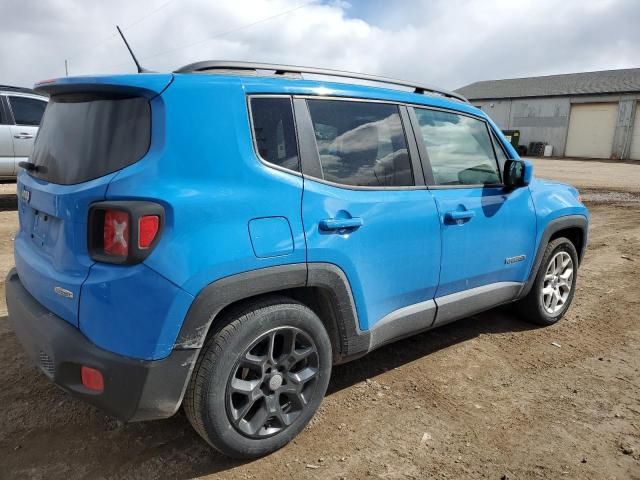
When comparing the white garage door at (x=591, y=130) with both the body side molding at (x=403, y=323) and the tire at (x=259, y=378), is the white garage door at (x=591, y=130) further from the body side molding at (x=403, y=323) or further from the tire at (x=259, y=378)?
the tire at (x=259, y=378)

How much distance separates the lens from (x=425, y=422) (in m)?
2.87

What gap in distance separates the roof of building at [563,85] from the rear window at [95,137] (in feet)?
124

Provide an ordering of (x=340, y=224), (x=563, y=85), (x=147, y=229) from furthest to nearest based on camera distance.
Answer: (x=563, y=85), (x=340, y=224), (x=147, y=229)

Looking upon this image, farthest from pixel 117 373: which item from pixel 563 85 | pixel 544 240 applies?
pixel 563 85

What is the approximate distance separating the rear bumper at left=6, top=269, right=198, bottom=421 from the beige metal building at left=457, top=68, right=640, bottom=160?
37.1 metres

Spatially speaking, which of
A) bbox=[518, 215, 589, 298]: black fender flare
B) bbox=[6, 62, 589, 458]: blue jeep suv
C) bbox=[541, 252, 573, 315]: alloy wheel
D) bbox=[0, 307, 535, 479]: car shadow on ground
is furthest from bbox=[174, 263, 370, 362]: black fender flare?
bbox=[541, 252, 573, 315]: alloy wheel

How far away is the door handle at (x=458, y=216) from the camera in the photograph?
313 cm

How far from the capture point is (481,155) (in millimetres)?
3613

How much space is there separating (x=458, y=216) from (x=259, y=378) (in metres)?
1.61

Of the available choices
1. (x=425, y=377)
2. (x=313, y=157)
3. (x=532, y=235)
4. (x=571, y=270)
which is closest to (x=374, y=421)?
(x=425, y=377)

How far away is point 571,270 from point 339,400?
259 centimetres

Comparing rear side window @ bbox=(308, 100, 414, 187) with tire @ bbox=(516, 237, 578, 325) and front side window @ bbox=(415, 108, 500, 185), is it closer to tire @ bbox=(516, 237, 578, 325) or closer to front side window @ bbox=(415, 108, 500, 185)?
front side window @ bbox=(415, 108, 500, 185)

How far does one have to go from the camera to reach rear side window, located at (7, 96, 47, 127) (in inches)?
350

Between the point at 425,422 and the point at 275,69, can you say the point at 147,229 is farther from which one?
the point at 425,422
